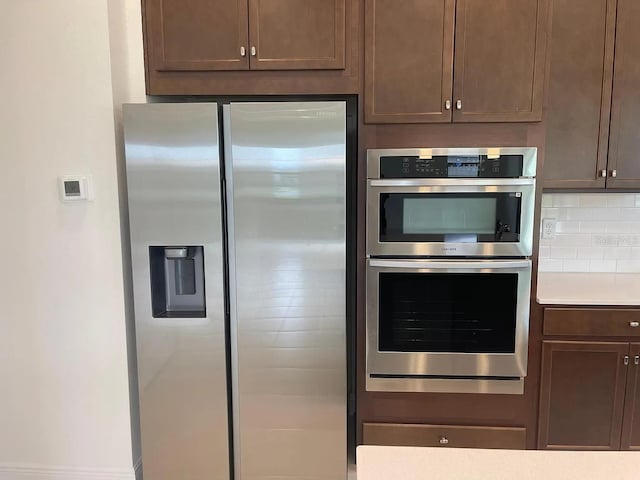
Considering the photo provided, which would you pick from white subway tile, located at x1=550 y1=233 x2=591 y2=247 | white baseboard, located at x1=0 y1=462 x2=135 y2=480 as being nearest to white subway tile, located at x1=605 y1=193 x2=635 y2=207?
white subway tile, located at x1=550 y1=233 x2=591 y2=247

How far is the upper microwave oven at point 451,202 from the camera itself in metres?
2.08

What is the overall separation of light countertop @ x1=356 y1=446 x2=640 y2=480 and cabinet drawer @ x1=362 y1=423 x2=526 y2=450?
4.50ft

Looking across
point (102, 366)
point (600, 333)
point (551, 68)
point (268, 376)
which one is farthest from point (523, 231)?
point (102, 366)

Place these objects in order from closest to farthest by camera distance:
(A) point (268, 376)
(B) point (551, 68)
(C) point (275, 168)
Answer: (C) point (275, 168), (A) point (268, 376), (B) point (551, 68)

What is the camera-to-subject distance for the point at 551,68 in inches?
93.6

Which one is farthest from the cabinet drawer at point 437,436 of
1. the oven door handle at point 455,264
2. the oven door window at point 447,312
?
the oven door handle at point 455,264

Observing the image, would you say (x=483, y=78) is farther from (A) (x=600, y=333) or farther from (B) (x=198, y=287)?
(B) (x=198, y=287)

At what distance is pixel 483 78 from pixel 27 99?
204 centimetres

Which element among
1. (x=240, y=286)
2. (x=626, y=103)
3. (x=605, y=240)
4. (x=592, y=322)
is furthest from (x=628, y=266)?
(x=240, y=286)

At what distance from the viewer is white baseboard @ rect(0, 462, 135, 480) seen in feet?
7.40

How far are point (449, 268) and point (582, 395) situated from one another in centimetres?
88

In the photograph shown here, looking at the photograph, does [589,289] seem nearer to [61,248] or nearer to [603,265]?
[603,265]

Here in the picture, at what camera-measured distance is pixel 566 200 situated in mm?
2711

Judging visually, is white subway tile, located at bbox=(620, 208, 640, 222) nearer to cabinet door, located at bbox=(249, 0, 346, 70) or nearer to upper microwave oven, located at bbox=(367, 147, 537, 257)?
upper microwave oven, located at bbox=(367, 147, 537, 257)
